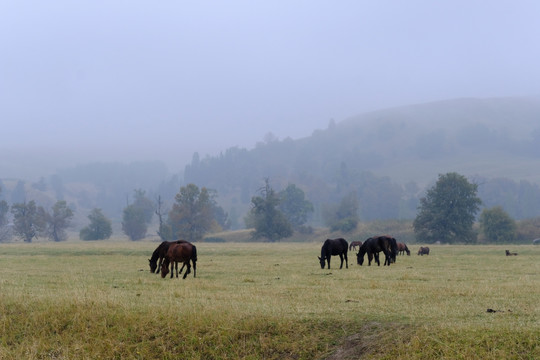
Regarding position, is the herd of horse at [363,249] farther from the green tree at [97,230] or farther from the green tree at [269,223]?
the green tree at [97,230]

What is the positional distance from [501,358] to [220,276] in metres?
16.5

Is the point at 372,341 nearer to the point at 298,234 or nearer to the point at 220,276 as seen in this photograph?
the point at 220,276

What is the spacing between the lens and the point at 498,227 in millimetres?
82562

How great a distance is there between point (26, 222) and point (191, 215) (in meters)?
38.6

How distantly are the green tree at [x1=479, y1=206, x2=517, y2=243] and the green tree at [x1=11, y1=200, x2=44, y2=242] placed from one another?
95.9 meters

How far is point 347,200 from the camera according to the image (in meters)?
149

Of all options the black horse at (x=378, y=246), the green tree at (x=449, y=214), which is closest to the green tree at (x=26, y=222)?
the green tree at (x=449, y=214)

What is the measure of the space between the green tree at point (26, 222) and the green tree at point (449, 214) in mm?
85839

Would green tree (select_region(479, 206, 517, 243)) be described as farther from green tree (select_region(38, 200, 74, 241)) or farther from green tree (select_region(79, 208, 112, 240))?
green tree (select_region(38, 200, 74, 241))

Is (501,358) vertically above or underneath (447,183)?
underneath

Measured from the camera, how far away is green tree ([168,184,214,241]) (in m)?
115

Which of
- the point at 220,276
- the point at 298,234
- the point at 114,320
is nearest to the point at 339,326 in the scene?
the point at 114,320

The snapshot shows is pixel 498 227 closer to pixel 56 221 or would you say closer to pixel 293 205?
pixel 293 205

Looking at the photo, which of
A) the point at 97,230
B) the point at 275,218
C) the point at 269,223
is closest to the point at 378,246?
the point at 275,218
